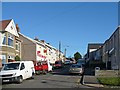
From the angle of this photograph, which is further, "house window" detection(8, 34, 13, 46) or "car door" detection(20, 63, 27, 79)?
"house window" detection(8, 34, 13, 46)

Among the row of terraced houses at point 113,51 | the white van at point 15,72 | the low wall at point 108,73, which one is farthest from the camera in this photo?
the row of terraced houses at point 113,51

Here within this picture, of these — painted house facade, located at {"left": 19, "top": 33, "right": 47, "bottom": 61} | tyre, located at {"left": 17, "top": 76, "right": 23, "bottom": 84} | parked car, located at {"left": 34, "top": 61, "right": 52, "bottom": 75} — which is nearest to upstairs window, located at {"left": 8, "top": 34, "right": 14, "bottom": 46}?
parked car, located at {"left": 34, "top": 61, "right": 52, "bottom": 75}

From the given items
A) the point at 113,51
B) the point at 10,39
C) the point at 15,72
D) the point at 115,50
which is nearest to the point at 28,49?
the point at 10,39

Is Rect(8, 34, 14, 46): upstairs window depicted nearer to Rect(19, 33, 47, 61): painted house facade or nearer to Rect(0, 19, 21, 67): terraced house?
Rect(0, 19, 21, 67): terraced house

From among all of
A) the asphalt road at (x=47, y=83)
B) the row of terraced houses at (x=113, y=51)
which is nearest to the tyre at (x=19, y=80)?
the asphalt road at (x=47, y=83)

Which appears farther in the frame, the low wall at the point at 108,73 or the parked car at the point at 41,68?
the parked car at the point at 41,68

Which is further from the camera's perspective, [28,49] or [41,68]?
[28,49]

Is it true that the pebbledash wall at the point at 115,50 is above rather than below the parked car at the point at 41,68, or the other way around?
above

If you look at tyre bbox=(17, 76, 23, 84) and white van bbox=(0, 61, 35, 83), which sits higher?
white van bbox=(0, 61, 35, 83)

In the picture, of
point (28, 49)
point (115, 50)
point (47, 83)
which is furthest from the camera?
point (28, 49)

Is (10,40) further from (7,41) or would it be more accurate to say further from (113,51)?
(113,51)

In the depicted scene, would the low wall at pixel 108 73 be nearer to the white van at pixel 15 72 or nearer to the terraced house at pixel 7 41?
the white van at pixel 15 72

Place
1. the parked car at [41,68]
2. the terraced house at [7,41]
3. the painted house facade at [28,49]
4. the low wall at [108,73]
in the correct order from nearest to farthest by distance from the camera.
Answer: the low wall at [108,73], the parked car at [41,68], the terraced house at [7,41], the painted house facade at [28,49]

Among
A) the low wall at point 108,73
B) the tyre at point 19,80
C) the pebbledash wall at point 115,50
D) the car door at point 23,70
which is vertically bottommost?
the tyre at point 19,80
